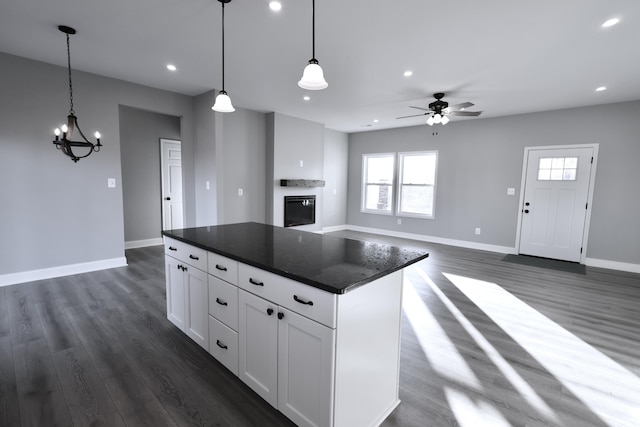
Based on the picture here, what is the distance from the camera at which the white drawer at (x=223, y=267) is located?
1863 millimetres

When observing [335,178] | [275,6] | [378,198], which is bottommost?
[378,198]

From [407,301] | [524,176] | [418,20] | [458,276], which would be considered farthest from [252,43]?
[524,176]

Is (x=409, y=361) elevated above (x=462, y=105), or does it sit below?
below

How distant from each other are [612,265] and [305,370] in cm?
614

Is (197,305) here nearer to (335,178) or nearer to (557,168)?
(335,178)

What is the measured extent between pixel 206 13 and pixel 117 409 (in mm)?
3039

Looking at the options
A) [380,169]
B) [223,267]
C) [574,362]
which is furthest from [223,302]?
[380,169]

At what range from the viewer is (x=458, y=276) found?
4352 millimetres

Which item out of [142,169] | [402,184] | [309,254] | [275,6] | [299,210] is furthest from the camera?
[402,184]

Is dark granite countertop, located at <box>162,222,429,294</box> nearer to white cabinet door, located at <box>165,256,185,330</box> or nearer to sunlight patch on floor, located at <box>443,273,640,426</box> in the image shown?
white cabinet door, located at <box>165,256,185,330</box>

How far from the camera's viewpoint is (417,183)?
285 inches

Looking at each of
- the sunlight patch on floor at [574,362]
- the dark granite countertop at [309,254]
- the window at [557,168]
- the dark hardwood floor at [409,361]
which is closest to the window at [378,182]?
the window at [557,168]

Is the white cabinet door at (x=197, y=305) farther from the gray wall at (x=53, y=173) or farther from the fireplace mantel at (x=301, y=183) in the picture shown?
the fireplace mantel at (x=301, y=183)

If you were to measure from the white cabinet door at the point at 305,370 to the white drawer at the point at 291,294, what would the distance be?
43 millimetres
